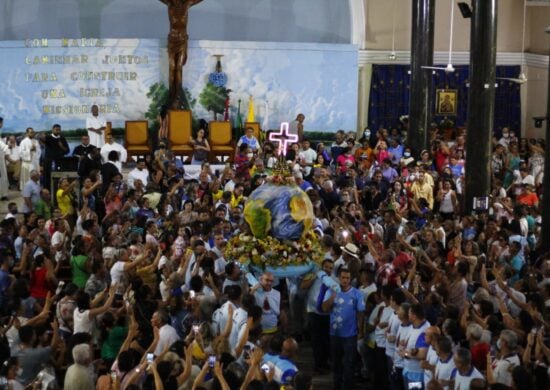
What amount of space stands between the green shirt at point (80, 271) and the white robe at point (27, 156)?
27.9 feet

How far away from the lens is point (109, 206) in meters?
17.1

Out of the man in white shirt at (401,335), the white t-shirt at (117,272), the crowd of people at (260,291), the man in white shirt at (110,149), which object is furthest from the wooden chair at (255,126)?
the man in white shirt at (401,335)

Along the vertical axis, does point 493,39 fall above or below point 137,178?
above

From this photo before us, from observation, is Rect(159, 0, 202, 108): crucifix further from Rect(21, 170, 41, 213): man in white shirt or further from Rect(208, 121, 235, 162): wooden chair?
Rect(21, 170, 41, 213): man in white shirt

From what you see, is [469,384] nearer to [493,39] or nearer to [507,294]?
[507,294]

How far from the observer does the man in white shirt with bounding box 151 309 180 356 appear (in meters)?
10.5

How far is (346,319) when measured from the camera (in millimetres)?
11711

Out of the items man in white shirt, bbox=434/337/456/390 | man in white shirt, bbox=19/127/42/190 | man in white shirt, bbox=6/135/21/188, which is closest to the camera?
man in white shirt, bbox=434/337/456/390

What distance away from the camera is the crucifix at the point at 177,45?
24.3 metres

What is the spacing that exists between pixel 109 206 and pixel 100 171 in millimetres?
2090

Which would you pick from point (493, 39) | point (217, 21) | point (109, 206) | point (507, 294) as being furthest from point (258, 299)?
point (217, 21)

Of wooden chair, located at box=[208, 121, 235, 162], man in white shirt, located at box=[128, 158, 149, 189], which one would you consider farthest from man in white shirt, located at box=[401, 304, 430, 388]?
wooden chair, located at box=[208, 121, 235, 162]

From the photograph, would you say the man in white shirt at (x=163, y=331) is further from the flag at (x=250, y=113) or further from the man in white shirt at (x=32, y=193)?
the flag at (x=250, y=113)

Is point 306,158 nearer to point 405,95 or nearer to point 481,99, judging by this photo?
point 481,99
